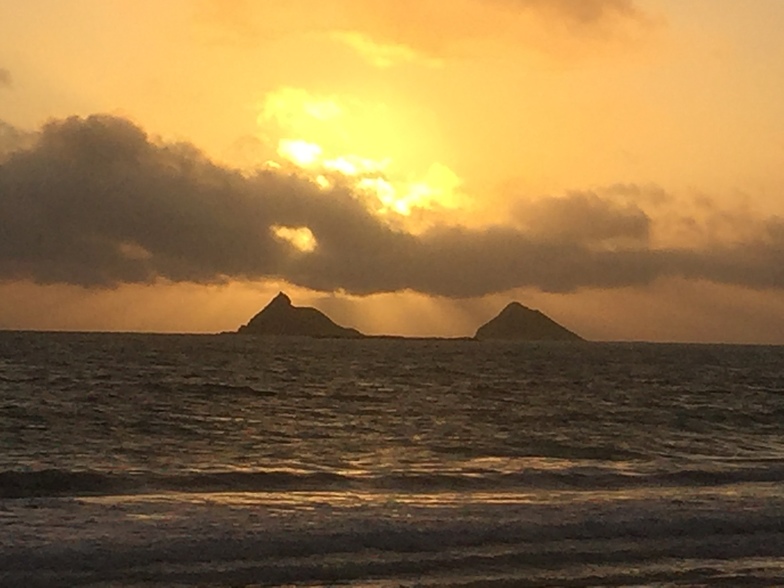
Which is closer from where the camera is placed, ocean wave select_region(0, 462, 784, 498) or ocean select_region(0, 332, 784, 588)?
ocean select_region(0, 332, 784, 588)

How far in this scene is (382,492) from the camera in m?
25.3

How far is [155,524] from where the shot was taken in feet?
62.4

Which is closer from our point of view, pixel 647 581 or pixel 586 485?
pixel 647 581

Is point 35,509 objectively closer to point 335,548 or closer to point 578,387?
point 335,548

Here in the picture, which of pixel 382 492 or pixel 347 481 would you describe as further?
pixel 347 481

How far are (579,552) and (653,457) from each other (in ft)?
70.4

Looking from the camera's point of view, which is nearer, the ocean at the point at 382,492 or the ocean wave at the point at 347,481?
the ocean at the point at 382,492

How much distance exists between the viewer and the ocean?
52.4ft

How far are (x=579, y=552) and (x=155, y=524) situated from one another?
7.99m

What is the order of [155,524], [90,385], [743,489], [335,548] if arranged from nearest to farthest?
[335,548] → [155,524] → [743,489] → [90,385]

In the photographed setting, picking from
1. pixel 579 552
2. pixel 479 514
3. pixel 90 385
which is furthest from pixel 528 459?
pixel 90 385

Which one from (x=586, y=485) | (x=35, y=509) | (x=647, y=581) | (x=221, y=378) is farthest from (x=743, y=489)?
(x=221, y=378)

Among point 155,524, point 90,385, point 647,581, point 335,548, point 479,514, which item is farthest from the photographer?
point 90,385

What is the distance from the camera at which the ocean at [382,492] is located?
629 inches
